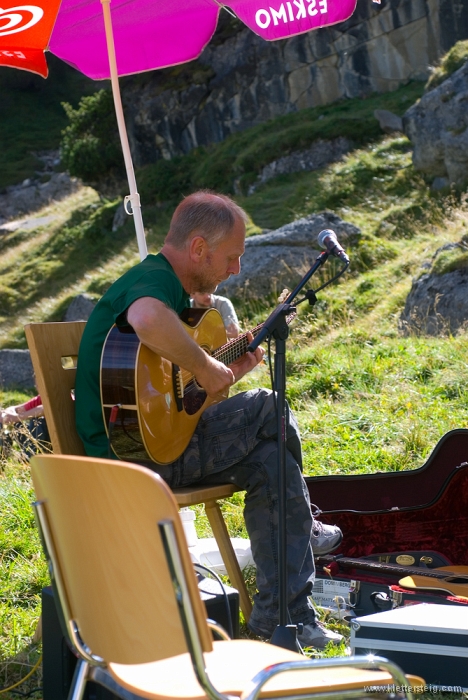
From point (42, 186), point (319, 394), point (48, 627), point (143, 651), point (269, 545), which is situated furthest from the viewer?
point (42, 186)

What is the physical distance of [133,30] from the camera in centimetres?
479

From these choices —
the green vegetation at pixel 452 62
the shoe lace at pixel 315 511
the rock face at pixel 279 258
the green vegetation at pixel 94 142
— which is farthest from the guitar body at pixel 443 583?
the green vegetation at pixel 94 142

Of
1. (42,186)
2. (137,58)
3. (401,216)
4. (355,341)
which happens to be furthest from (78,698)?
(42,186)

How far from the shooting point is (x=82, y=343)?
2.98 m

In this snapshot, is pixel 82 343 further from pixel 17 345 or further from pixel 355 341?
pixel 17 345

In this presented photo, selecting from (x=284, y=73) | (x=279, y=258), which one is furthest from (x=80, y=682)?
(x=284, y=73)

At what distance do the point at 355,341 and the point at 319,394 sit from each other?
142 centimetres

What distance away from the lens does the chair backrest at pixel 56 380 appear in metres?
2.99

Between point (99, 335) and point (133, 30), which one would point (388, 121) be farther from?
point (99, 335)

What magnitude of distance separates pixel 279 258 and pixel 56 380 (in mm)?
8365

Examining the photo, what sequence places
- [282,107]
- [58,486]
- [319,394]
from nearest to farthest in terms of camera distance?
[58,486] → [319,394] → [282,107]

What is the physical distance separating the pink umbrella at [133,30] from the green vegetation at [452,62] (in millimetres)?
9848

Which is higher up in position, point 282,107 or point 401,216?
point 282,107

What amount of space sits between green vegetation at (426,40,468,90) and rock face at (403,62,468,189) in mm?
460
